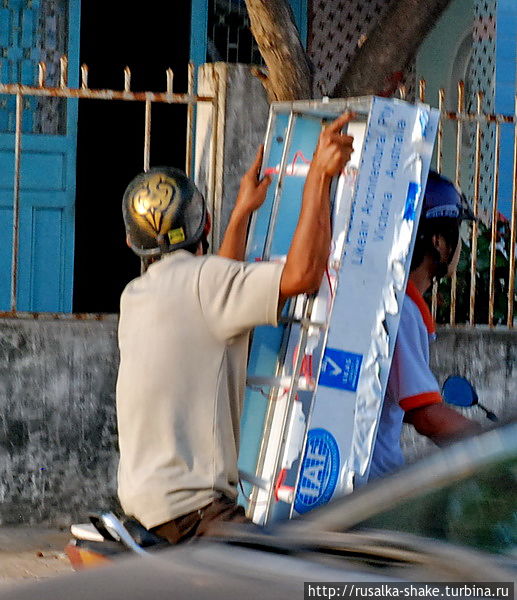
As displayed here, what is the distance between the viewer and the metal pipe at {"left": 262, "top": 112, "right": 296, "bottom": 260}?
4.06 m

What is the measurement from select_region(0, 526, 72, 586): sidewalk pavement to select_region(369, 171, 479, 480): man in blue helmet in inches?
82.6

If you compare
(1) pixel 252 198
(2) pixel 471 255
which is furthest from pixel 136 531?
(2) pixel 471 255

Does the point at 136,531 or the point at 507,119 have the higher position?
the point at 507,119

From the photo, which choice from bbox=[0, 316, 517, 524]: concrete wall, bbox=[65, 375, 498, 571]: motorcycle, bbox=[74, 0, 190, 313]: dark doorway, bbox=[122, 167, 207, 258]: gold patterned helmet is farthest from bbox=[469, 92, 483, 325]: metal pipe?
bbox=[65, 375, 498, 571]: motorcycle

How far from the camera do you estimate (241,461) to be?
12.8ft

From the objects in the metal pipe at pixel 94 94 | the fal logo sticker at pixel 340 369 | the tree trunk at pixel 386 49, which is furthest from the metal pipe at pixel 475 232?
the fal logo sticker at pixel 340 369

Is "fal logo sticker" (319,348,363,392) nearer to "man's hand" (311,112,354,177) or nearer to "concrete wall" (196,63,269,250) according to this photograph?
"man's hand" (311,112,354,177)

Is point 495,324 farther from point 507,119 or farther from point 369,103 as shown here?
point 369,103

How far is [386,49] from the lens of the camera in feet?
20.4

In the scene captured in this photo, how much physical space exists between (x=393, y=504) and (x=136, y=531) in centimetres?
95

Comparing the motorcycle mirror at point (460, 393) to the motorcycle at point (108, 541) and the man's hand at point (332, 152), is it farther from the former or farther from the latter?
the man's hand at point (332, 152)

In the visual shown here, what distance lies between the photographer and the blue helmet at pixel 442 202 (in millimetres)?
3893

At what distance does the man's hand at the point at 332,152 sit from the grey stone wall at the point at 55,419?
275 centimetres

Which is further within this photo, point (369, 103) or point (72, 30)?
point (72, 30)
